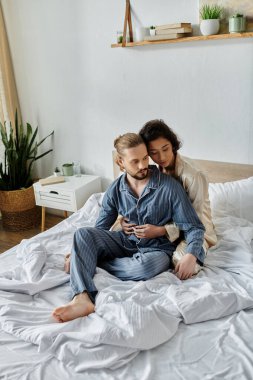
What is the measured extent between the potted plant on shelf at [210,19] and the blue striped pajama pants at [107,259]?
1351mm

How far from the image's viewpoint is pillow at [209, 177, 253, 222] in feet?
8.02

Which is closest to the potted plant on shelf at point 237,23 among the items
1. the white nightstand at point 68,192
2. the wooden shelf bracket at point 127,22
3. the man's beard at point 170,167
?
the wooden shelf bracket at point 127,22

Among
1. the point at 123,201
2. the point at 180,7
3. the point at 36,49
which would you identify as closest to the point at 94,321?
the point at 123,201

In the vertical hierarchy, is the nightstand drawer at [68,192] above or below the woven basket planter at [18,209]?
above

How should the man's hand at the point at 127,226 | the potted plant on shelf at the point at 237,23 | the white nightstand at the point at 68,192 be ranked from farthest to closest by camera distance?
the white nightstand at the point at 68,192 → the potted plant on shelf at the point at 237,23 → the man's hand at the point at 127,226

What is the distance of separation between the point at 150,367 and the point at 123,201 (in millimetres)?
902

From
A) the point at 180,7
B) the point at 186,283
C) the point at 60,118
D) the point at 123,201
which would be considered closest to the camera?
the point at 186,283

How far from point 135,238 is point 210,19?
1390 mm

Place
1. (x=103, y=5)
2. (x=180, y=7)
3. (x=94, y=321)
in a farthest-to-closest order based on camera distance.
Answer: (x=103, y=5) < (x=180, y=7) < (x=94, y=321)

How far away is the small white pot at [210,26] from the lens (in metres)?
2.45

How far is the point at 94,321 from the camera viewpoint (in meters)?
1.53

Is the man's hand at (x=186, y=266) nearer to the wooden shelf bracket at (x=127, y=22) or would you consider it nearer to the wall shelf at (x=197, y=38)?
the wall shelf at (x=197, y=38)

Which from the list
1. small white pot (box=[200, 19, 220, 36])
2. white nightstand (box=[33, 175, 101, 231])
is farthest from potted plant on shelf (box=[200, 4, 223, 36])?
white nightstand (box=[33, 175, 101, 231])

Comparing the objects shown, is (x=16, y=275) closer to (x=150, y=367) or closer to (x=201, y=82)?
(x=150, y=367)
